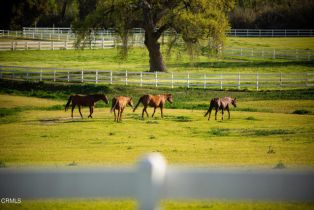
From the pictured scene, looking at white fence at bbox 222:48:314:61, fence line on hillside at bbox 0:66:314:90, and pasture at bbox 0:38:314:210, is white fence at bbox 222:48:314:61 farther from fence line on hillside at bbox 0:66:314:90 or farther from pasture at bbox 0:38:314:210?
pasture at bbox 0:38:314:210

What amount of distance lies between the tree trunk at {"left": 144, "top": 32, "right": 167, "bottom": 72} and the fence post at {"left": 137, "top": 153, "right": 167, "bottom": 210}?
150 feet

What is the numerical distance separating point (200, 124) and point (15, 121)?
25.4ft

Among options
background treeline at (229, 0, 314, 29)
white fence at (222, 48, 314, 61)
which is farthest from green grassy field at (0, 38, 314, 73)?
background treeline at (229, 0, 314, 29)

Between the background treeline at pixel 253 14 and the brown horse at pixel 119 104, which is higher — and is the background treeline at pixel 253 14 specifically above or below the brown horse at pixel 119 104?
above

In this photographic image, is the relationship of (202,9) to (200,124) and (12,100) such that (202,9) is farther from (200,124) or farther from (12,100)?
(200,124)

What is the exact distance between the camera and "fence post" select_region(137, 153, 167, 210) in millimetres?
3369

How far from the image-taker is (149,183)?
3449mm

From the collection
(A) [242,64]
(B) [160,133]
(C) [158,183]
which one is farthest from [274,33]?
(C) [158,183]

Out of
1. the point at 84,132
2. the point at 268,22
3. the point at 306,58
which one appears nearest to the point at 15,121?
the point at 84,132

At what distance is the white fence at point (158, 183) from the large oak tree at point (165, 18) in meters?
41.2

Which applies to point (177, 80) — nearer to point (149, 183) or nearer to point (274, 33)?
point (149, 183)

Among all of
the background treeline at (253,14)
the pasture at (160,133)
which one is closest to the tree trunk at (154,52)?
the pasture at (160,133)

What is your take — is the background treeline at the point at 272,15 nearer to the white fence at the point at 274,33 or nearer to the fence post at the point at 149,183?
the white fence at the point at 274,33

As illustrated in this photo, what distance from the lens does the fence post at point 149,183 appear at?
3369mm
